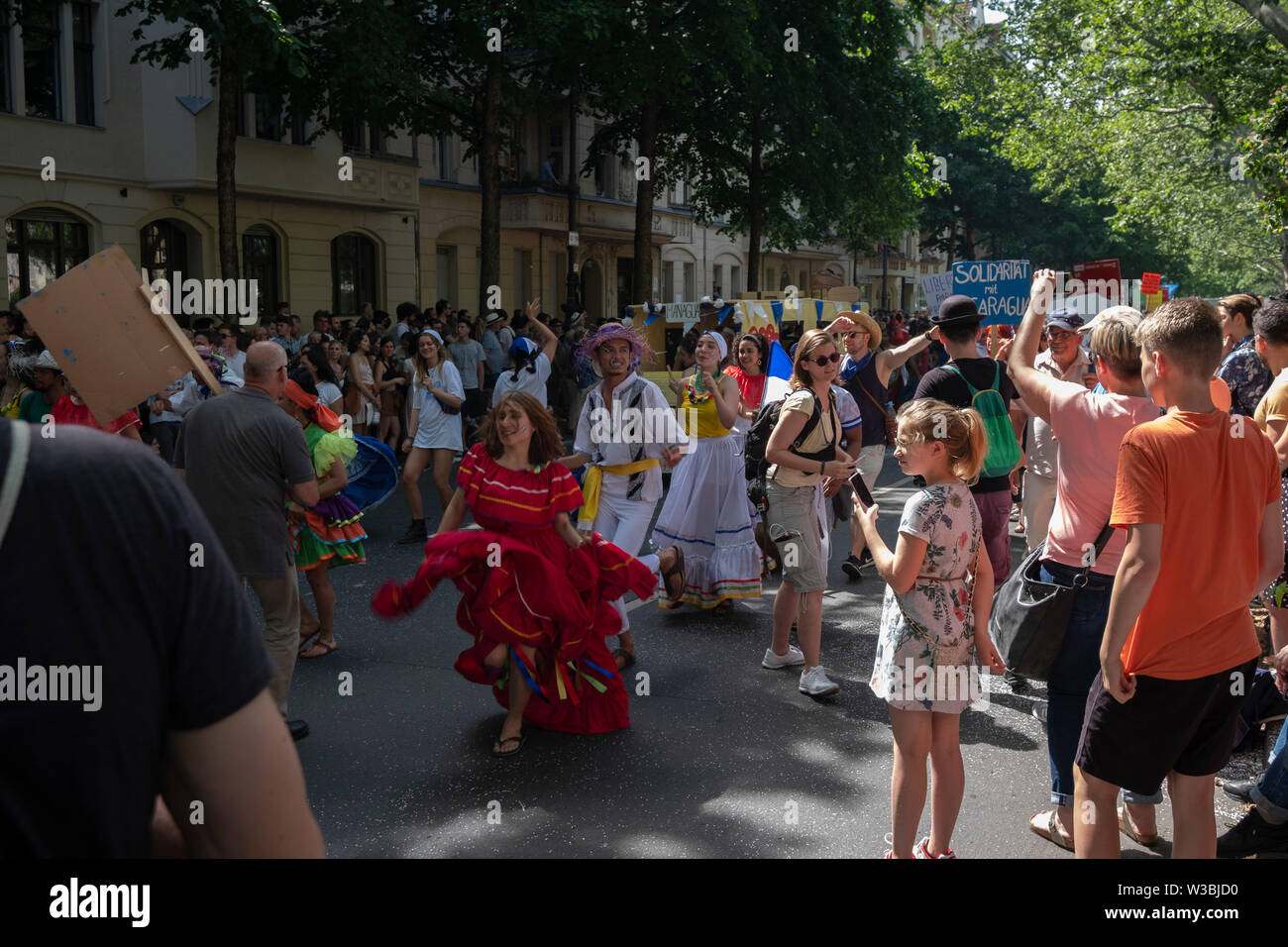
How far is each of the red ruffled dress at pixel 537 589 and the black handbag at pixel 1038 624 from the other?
2032 millimetres

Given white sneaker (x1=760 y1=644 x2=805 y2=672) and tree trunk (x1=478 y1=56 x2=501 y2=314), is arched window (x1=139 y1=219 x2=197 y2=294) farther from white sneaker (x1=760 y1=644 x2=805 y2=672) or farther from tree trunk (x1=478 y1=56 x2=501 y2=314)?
white sneaker (x1=760 y1=644 x2=805 y2=672)

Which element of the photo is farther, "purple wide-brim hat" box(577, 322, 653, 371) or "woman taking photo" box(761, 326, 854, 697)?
"purple wide-brim hat" box(577, 322, 653, 371)

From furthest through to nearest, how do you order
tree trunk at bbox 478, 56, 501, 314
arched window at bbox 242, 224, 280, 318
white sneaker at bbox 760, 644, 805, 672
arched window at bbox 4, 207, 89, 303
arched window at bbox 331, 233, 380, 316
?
arched window at bbox 331, 233, 380, 316 → arched window at bbox 242, 224, 280, 318 → tree trunk at bbox 478, 56, 501, 314 → arched window at bbox 4, 207, 89, 303 → white sneaker at bbox 760, 644, 805, 672

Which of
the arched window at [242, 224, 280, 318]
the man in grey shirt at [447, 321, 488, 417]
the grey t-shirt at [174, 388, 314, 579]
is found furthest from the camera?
the arched window at [242, 224, 280, 318]

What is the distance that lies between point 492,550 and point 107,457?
12.8 ft

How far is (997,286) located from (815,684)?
5322 mm

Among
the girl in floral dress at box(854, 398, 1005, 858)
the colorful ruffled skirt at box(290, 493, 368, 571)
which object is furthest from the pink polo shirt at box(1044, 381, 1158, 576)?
the colorful ruffled skirt at box(290, 493, 368, 571)

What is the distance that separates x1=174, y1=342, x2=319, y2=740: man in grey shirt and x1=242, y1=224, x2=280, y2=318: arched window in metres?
20.1

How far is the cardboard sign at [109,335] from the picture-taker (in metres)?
4.83

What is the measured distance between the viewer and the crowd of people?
10.5 ft

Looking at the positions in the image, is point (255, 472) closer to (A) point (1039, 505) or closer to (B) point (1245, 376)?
(A) point (1039, 505)

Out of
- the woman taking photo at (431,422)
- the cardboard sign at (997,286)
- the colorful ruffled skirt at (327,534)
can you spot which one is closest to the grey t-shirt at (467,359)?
the woman taking photo at (431,422)

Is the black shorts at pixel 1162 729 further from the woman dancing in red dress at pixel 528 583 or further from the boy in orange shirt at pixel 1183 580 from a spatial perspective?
the woman dancing in red dress at pixel 528 583
